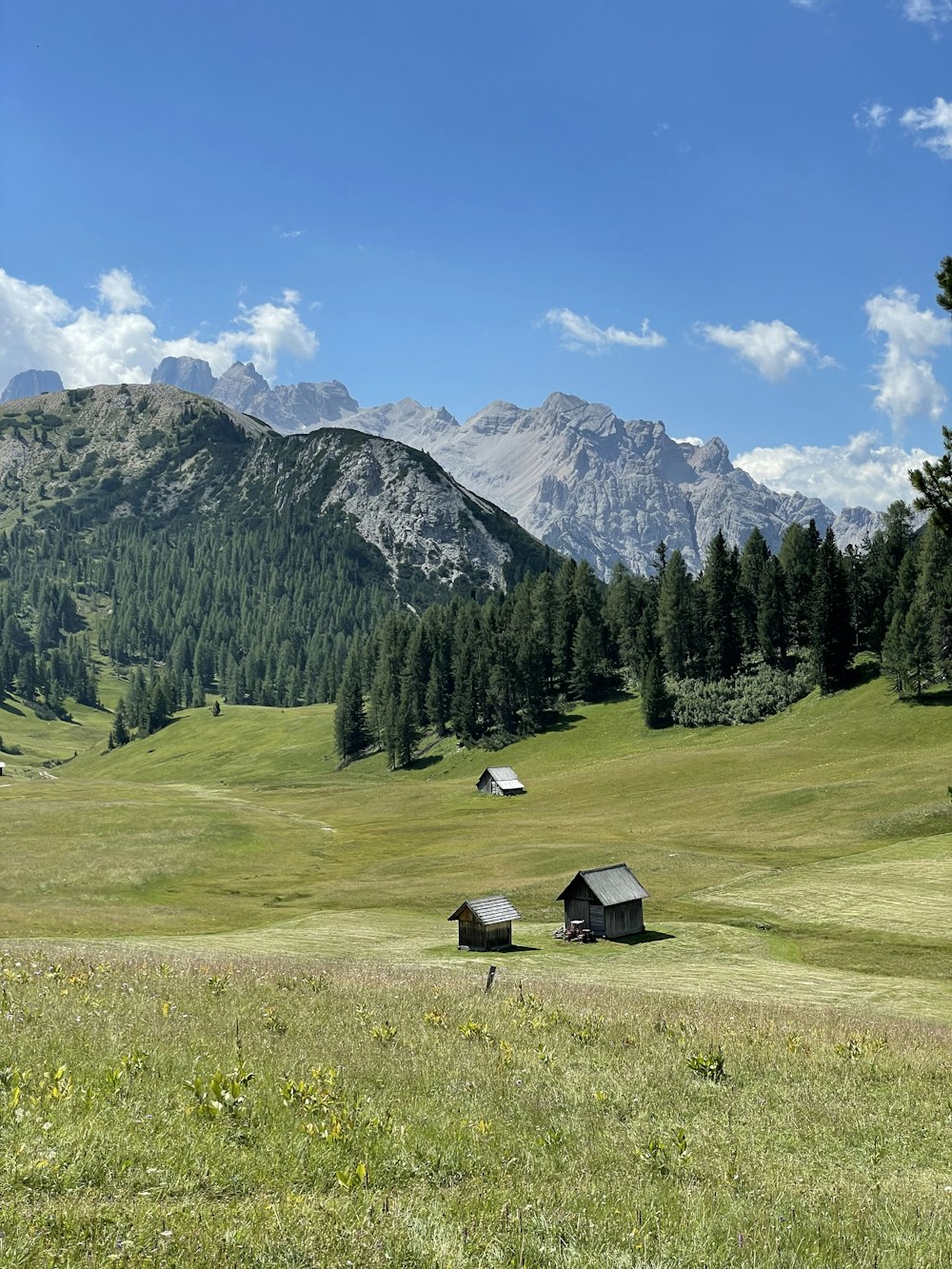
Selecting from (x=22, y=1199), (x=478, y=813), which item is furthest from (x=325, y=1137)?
(x=478, y=813)

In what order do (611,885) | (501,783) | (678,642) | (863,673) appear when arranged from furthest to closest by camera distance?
(678,642) < (863,673) < (501,783) < (611,885)

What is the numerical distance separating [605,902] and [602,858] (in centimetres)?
2139

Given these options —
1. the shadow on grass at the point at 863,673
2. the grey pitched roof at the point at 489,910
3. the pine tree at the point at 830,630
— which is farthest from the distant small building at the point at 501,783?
the grey pitched roof at the point at 489,910

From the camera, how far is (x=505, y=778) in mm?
121312

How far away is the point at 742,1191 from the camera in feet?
27.6

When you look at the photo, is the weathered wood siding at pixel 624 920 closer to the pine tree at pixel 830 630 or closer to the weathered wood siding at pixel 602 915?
the weathered wood siding at pixel 602 915

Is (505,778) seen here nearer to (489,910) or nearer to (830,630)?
(830,630)

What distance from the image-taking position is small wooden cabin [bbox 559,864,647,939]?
51.6 meters

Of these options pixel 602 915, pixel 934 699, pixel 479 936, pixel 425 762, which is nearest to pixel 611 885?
pixel 602 915

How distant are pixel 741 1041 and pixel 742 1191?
24.3ft

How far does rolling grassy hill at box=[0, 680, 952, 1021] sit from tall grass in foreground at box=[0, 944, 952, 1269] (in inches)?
810

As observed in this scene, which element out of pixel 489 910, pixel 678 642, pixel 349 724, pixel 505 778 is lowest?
pixel 505 778

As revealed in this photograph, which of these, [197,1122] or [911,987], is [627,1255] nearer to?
[197,1122]

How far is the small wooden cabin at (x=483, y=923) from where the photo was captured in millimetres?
47094
